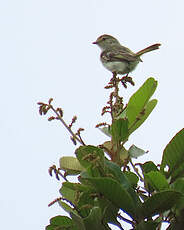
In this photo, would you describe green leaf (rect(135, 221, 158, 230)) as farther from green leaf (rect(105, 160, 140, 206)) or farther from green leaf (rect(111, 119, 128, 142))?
green leaf (rect(111, 119, 128, 142))

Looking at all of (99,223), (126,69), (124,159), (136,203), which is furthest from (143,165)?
(126,69)

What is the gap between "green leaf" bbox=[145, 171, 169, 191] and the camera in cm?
216

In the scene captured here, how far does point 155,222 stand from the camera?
2096mm

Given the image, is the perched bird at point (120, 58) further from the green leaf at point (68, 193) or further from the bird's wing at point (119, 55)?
the green leaf at point (68, 193)

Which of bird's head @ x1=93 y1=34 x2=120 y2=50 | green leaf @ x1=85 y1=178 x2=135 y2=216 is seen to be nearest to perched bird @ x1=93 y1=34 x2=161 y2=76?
bird's head @ x1=93 y1=34 x2=120 y2=50

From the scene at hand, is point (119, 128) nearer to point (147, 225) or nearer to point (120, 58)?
point (147, 225)

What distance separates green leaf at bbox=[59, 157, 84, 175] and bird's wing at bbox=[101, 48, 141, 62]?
4.17m

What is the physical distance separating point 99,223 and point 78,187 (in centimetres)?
24

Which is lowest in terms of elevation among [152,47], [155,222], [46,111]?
[155,222]

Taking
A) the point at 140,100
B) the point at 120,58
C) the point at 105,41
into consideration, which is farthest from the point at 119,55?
the point at 140,100

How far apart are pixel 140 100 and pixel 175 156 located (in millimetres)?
394

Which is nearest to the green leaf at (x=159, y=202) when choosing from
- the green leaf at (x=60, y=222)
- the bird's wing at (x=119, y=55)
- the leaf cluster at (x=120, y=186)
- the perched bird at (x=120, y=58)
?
the leaf cluster at (x=120, y=186)

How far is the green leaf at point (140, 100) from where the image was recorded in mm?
2592

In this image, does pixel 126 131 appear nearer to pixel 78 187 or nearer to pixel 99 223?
pixel 78 187
